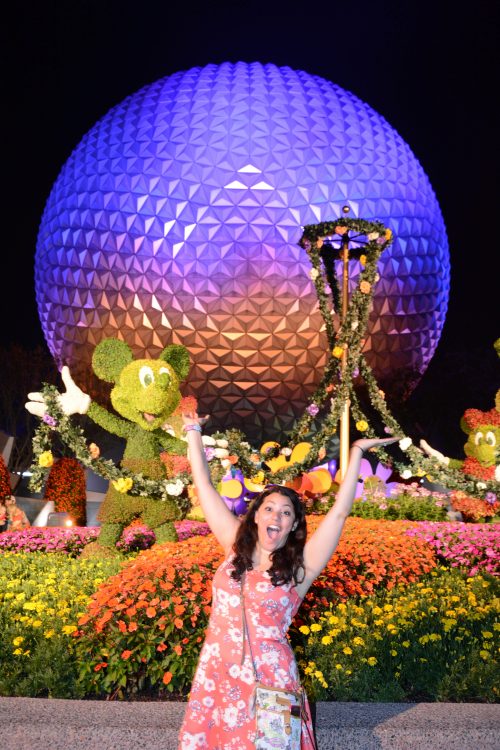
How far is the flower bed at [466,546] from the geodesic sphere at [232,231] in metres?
6.62

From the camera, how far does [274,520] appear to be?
344cm

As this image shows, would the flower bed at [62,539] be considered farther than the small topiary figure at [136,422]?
Yes

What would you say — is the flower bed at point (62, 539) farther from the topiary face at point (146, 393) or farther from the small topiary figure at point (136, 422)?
the topiary face at point (146, 393)

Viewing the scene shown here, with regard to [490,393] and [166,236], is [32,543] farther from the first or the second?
[490,393]

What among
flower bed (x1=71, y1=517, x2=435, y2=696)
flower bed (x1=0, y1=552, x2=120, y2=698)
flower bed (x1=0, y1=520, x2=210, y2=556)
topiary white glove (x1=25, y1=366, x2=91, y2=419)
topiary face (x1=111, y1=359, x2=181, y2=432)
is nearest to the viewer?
flower bed (x1=0, y1=552, x2=120, y2=698)

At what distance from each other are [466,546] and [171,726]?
5324mm

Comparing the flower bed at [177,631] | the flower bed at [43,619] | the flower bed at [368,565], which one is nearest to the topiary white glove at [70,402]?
the flower bed at [43,619]

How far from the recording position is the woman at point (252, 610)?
126 inches

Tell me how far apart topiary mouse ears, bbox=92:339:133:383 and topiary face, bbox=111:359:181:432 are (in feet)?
0.23

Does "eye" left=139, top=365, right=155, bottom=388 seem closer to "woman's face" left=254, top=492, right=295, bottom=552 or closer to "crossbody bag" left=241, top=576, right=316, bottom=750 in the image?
"woman's face" left=254, top=492, right=295, bottom=552

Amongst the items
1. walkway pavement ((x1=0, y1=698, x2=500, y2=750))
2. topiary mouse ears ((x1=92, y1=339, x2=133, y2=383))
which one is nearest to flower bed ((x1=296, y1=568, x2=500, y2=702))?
walkway pavement ((x1=0, y1=698, x2=500, y2=750))

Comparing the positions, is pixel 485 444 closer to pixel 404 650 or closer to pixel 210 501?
pixel 404 650

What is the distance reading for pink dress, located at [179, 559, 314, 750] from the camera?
3.18 m

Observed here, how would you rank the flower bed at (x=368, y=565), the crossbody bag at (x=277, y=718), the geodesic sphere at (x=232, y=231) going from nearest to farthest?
the crossbody bag at (x=277, y=718) < the flower bed at (x=368, y=565) < the geodesic sphere at (x=232, y=231)
